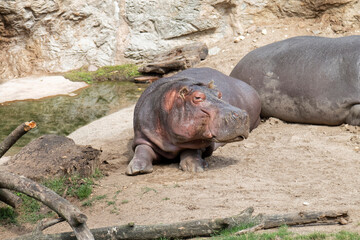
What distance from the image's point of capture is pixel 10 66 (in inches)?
555

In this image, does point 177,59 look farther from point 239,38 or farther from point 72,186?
point 72,186

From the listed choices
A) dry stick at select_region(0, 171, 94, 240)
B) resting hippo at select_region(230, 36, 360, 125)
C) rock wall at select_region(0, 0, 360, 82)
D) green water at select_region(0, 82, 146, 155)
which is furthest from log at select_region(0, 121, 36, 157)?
rock wall at select_region(0, 0, 360, 82)

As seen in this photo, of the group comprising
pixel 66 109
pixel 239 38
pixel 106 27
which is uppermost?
pixel 239 38

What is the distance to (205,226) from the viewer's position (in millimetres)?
3646

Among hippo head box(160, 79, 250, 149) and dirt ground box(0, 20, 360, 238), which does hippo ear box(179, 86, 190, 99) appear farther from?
dirt ground box(0, 20, 360, 238)

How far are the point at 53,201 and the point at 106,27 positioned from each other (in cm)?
1183

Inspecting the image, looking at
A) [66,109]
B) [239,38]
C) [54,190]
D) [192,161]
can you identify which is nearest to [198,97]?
[192,161]

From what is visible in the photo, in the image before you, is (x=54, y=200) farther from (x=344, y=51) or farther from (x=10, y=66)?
(x=10, y=66)

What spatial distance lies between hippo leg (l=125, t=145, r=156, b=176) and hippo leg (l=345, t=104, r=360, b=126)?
278 cm

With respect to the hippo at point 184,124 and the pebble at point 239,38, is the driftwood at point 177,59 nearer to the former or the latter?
the pebble at point 239,38

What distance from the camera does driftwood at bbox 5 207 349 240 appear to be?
3641 mm

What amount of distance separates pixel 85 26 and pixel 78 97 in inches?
166

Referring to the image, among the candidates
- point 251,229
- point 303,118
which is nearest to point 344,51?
point 303,118

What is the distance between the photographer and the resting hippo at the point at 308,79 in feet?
23.3
